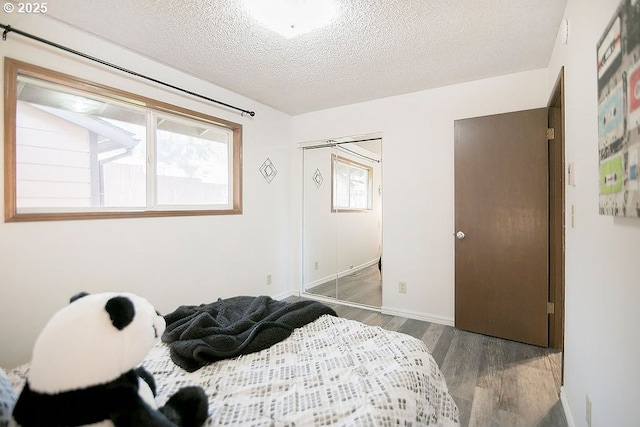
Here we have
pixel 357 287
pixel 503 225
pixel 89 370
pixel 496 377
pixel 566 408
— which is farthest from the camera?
pixel 357 287

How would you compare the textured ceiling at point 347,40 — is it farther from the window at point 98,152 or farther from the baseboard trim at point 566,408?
the baseboard trim at point 566,408

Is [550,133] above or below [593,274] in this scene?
above

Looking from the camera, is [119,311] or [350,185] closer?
[119,311]

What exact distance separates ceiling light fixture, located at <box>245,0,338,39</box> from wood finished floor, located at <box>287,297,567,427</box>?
8.38 feet

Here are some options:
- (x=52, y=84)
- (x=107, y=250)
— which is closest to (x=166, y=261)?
(x=107, y=250)

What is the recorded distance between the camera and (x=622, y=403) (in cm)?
91

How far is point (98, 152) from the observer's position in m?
2.13

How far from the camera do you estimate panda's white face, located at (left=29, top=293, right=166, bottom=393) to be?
69cm

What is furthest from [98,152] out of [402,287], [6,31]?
[402,287]

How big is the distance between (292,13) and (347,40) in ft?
1.87

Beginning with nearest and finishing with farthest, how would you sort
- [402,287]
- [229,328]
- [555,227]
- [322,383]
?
[322,383]
[229,328]
[555,227]
[402,287]

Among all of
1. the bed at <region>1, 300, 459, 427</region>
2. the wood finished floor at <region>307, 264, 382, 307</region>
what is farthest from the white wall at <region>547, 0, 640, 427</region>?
the wood finished floor at <region>307, 264, 382, 307</region>

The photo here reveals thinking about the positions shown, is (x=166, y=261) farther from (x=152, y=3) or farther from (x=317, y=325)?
(x=152, y=3)

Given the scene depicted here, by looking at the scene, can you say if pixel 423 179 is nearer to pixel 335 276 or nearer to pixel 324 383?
pixel 335 276
